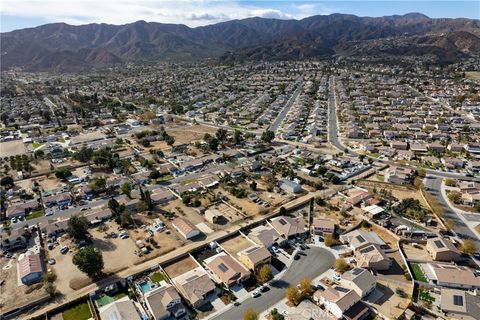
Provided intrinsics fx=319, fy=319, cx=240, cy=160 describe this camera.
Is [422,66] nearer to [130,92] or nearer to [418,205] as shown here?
[130,92]

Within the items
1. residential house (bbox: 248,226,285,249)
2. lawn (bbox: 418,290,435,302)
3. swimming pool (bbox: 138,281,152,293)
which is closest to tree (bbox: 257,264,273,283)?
residential house (bbox: 248,226,285,249)

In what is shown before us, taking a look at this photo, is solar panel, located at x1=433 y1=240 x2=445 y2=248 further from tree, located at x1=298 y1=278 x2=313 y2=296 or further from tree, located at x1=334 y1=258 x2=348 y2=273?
tree, located at x1=298 y1=278 x2=313 y2=296

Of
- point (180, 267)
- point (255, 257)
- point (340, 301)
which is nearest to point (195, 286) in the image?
point (180, 267)

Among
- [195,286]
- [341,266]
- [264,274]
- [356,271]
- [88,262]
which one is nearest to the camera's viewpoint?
[195,286]

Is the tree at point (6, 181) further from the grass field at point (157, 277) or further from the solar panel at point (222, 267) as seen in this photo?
the solar panel at point (222, 267)

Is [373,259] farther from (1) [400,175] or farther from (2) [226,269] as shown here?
(1) [400,175]

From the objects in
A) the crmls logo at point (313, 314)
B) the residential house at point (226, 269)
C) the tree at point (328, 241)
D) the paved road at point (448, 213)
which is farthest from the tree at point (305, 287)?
the paved road at point (448, 213)

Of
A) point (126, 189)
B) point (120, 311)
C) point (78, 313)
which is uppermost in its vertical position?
point (126, 189)
